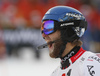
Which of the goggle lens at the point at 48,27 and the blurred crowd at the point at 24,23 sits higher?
the goggle lens at the point at 48,27

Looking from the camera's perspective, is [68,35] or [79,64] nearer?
[79,64]

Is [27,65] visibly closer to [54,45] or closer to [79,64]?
[54,45]

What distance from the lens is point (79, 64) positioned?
3.03 metres

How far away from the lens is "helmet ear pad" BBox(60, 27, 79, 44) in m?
3.35

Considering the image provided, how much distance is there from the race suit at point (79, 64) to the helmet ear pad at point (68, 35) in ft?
0.42

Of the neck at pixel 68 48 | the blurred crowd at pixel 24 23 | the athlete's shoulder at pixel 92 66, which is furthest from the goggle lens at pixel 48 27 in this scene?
the blurred crowd at pixel 24 23

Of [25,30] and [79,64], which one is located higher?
[79,64]

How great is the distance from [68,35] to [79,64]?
49cm

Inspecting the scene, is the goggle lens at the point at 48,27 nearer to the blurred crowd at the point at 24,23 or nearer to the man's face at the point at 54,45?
the man's face at the point at 54,45

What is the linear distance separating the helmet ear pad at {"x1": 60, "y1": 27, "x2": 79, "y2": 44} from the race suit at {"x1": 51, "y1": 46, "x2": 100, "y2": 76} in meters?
0.13

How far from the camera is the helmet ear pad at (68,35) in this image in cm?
335

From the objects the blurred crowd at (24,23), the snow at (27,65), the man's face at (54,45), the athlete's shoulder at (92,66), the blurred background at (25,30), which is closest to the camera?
the athlete's shoulder at (92,66)

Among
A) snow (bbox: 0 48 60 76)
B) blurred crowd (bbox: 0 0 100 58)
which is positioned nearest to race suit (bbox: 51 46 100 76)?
snow (bbox: 0 48 60 76)

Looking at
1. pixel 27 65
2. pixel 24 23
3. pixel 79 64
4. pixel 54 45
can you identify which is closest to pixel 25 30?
pixel 24 23
